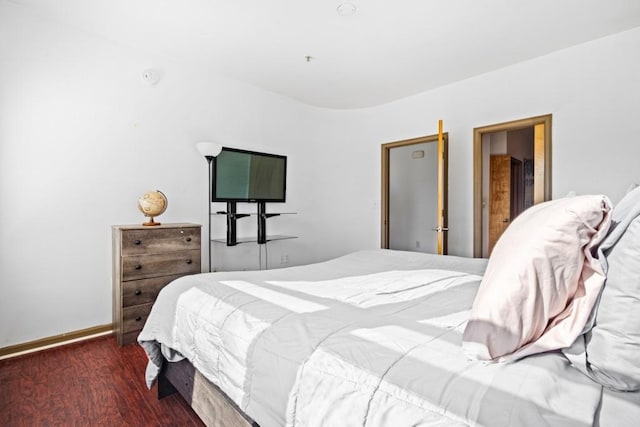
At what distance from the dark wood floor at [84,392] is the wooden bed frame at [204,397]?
0.20m

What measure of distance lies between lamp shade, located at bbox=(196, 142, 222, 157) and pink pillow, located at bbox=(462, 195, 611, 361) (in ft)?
10.1

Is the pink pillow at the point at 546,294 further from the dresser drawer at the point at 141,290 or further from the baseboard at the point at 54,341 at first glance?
the baseboard at the point at 54,341

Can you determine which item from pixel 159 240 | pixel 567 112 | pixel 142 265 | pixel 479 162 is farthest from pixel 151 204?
pixel 567 112

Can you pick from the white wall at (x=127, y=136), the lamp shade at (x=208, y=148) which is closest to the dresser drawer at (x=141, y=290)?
the white wall at (x=127, y=136)

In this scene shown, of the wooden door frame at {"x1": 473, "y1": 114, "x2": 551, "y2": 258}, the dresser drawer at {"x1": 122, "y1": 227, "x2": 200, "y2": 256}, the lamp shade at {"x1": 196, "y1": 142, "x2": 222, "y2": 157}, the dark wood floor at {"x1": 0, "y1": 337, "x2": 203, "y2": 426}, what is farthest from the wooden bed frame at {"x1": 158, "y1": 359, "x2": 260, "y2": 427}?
the wooden door frame at {"x1": 473, "y1": 114, "x2": 551, "y2": 258}

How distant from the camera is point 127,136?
3.13 metres

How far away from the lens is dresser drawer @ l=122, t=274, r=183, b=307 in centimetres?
271

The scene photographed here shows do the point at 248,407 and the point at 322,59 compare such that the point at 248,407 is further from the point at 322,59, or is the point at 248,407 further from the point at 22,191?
the point at 322,59

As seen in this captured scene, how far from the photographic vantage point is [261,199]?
414 cm

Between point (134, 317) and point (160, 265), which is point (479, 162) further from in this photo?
point (134, 317)

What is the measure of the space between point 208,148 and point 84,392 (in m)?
2.23

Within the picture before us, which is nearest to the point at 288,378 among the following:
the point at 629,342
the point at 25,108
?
the point at 629,342

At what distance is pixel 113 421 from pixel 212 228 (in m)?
2.26

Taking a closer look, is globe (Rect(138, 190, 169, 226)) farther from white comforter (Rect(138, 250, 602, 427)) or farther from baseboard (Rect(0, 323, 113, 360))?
white comforter (Rect(138, 250, 602, 427))
